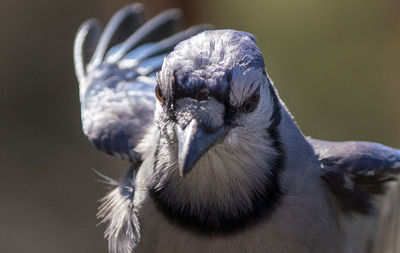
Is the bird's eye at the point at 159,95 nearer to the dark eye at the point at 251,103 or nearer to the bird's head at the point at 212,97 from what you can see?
the bird's head at the point at 212,97

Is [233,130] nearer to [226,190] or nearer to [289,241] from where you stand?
[226,190]

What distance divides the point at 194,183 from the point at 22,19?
12.6ft

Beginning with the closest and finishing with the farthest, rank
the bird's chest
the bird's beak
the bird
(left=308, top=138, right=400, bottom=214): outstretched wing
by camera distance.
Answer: the bird's beak → the bird → the bird's chest → (left=308, top=138, right=400, bottom=214): outstretched wing

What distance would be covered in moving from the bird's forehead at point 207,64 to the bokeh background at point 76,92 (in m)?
3.01

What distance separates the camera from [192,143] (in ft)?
6.63

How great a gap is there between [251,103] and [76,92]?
11.5 feet

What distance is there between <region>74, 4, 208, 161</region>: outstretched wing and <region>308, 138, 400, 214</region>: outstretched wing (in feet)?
2.54

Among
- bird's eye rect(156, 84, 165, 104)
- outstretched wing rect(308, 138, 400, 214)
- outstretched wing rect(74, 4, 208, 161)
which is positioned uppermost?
bird's eye rect(156, 84, 165, 104)

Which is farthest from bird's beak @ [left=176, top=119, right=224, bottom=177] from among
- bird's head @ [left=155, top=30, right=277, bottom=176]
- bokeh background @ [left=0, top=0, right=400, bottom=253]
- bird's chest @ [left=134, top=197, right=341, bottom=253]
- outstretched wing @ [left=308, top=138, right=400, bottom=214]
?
bokeh background @ [left=0, top=0, right=400, bottom=253]

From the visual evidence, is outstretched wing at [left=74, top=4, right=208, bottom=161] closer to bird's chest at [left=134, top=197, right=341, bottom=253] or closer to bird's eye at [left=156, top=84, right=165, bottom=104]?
bird's chest at [left=134, top=197, right=341, bottom=253]

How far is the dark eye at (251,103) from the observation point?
2.18 metres

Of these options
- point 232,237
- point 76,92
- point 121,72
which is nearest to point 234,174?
point 232,237

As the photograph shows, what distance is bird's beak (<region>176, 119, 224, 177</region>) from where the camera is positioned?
79.0 inches

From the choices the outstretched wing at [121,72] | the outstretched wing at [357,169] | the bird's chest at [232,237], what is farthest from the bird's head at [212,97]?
the outstretched wing at [121,72]
